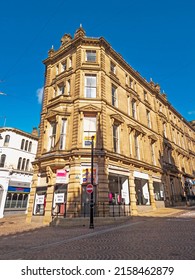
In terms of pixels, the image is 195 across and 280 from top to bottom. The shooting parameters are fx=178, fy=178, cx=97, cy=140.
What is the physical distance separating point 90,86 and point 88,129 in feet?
16.9

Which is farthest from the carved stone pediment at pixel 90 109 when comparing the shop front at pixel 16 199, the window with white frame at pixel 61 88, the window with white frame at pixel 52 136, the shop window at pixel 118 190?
the shop front at pixel 16 199

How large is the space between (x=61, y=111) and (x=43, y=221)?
10.4 m

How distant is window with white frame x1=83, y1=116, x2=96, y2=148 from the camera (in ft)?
55.2

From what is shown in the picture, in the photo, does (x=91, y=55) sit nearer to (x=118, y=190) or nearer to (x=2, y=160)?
(x=118, y=190)

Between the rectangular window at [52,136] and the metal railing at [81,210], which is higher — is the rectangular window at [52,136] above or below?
above

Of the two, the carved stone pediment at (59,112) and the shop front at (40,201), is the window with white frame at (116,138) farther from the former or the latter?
the shop front at (40,201)

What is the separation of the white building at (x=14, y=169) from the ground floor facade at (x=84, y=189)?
13.0 meters

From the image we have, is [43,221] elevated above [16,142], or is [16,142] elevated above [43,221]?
[16,142]

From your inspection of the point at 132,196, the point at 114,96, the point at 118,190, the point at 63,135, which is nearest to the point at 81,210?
the point at 118,190

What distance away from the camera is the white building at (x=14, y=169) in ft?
92.3

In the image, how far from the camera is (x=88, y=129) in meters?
17.4

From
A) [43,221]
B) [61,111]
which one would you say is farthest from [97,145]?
[43,221]

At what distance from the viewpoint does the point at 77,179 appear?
15125 millimetres

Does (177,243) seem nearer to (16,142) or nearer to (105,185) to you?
(105,185)
